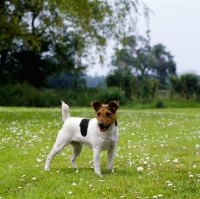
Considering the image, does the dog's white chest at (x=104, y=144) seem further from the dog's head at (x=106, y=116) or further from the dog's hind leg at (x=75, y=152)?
the dog's hind leg at (x=75, y=152)

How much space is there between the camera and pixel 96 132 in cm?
666

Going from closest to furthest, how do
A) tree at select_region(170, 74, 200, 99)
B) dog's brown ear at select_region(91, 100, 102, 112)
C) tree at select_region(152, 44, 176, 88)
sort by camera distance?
dog's brown ear at select_region(91, 100, 102, 112)
tree at select_region(170, 74, 200, 99)
tree at select_region(152, 44, 176, 88)

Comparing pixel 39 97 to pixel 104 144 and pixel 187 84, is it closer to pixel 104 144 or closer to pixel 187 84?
pixel 187 84

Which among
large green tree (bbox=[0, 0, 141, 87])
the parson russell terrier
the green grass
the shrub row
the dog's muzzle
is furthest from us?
the shrub row

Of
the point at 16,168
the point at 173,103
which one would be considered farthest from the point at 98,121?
the point at 173,103

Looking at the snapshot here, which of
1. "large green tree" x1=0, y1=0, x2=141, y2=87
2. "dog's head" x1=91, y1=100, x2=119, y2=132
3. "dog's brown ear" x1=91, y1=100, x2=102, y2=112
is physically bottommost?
"dog's head" x1=91, y1=100, x2=119, y2=132

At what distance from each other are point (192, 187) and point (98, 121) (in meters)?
1.78

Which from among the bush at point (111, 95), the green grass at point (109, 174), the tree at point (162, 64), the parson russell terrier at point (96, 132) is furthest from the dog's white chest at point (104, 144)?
the tree at point (162, 64)

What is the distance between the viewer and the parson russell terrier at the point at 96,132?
6.41m

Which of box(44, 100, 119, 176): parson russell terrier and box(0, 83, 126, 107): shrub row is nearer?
box(44, 100, 119, 176): parson russell terrier

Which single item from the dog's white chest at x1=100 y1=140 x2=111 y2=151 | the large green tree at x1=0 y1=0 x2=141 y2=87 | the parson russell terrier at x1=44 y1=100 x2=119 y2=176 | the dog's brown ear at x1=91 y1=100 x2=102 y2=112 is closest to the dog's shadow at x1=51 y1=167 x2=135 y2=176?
the parson russell terrier at x1=44 y1=100 x2=119 y2=176

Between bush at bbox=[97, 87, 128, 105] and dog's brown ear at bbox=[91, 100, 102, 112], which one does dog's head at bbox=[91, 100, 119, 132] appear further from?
bush at bbox=[97, 87, 128, 105]

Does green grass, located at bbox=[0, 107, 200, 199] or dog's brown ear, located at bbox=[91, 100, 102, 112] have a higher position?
dog's brown ear, located at bbox=[91, 100, 102, 112]

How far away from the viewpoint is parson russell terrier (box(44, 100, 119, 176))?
21.0 ft
